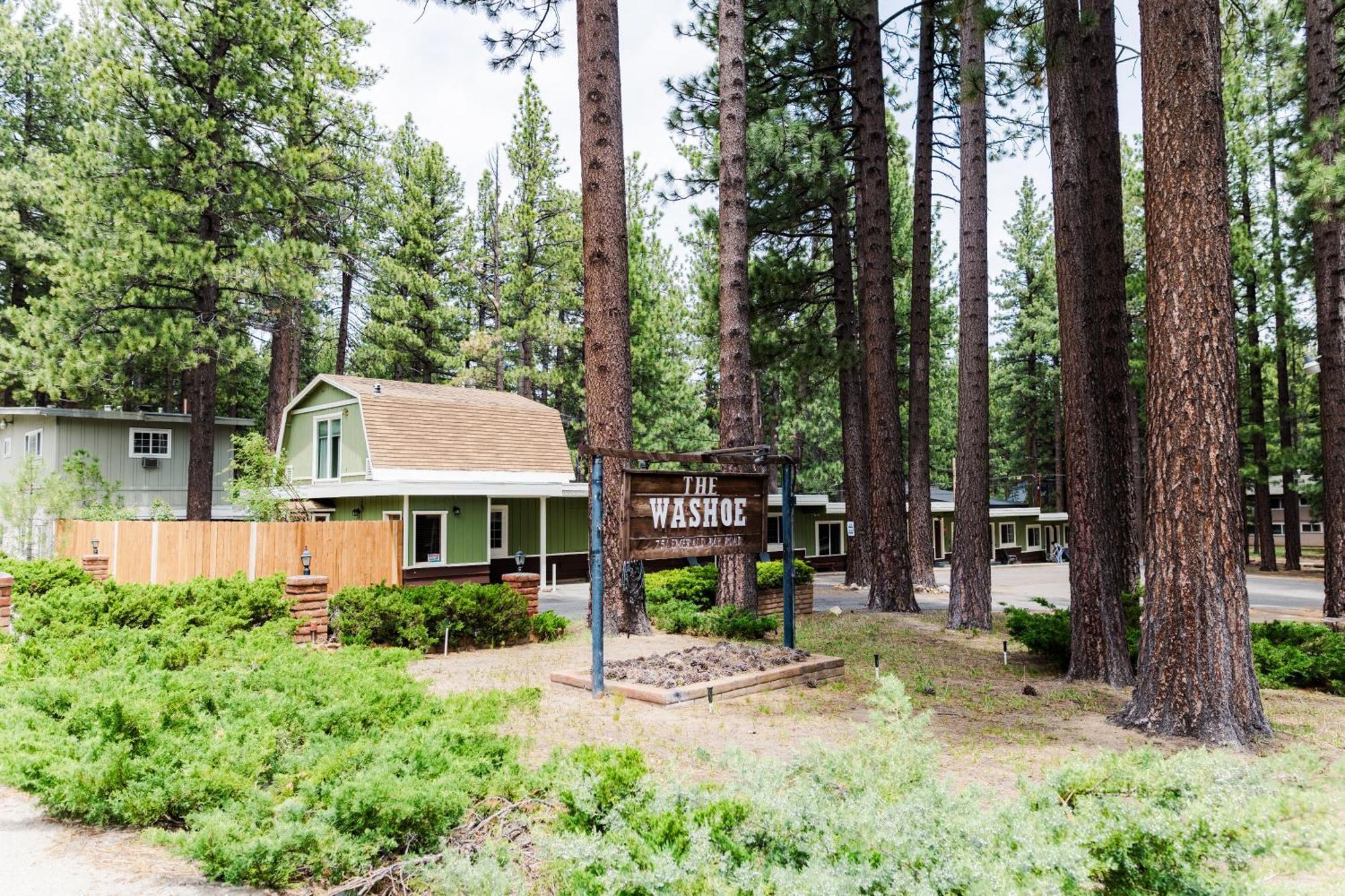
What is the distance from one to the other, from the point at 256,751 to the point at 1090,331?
25.3 feet

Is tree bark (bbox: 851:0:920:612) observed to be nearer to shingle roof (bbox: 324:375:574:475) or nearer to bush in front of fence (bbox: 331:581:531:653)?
bush in front of fence (bbox: 331:581:531:653)

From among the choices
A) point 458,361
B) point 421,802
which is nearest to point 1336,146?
point 421,802

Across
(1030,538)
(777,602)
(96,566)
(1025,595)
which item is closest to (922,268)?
(777,602)

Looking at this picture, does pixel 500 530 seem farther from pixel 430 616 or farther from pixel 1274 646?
pixel 1274 646

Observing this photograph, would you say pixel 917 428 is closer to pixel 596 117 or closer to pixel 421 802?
pixel 596 117

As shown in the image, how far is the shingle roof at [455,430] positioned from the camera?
2008cm

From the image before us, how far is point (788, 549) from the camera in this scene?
8891 mm

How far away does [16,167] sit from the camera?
24.9 metres

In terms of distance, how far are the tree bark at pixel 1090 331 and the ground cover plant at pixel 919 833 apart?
4.92 meters

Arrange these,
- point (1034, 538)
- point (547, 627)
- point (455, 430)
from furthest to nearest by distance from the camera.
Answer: point (1034, 538) → point (455, 430) → point (547, 627)

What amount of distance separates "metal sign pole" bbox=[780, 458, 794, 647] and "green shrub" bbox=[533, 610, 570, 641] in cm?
314

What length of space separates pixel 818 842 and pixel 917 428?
14.4m

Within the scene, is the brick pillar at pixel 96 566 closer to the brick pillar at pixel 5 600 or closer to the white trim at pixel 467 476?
the brick pillar at pixel 5 600

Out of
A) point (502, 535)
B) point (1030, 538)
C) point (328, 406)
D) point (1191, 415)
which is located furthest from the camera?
point (1030, 538)
